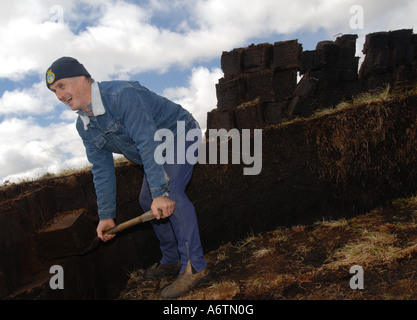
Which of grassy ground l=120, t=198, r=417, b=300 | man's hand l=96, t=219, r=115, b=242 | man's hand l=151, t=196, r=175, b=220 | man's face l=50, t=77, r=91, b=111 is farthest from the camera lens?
man's hand l=96, t=219, r=115, b=242

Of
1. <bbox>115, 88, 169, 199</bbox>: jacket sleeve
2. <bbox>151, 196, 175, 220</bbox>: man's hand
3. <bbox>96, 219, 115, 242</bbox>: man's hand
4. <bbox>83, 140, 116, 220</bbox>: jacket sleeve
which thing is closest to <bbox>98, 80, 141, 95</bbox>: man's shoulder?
<bbox>115, 88, 169, 199</bbox>: jacket sleeve

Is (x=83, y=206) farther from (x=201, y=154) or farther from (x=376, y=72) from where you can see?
(x=376, y=72)

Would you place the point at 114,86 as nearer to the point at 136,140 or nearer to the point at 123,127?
the point at 123,127

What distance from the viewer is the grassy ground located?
2148 millimetres

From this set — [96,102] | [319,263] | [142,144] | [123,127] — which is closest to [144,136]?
[142,144]

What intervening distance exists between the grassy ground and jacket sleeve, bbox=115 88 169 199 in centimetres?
91

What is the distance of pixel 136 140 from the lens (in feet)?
7.52

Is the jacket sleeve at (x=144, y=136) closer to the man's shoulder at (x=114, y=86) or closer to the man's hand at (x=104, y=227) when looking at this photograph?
the man's shoulder at (x=114, y=86)

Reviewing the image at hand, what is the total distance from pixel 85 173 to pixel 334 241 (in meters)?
2.55

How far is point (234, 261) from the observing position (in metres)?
3.14

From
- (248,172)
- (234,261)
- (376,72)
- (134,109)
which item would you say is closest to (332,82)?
(376,72)

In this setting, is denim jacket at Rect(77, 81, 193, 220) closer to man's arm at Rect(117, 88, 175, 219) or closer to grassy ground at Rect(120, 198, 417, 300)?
man's arm at Rect(117, 88, 175, 219)

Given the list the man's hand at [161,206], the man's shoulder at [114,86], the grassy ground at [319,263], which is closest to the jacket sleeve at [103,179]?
the man's shoulder at [114,86]

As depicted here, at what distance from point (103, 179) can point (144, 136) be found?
80 centimetres
